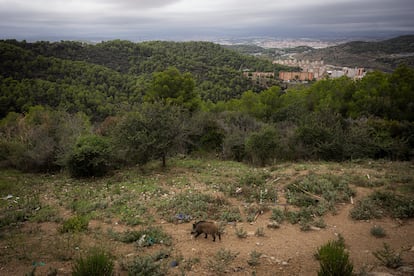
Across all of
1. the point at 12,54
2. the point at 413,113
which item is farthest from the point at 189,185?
the point at 12,54

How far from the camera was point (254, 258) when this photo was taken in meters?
4.91

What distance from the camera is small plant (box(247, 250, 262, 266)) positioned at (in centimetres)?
478

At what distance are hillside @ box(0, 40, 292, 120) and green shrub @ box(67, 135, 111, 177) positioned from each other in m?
4.33

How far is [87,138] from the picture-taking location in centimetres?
1221

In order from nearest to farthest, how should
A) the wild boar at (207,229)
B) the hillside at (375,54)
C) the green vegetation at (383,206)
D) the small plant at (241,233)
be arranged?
1. the wild boar at (207,229)
2. the small plant at (241,233)
3. the green vegetation at (383,206)
4. the hillside at (375,54)

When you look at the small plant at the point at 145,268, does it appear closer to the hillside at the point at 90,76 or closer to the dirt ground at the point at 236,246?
the dirt ground at the point at 236,246

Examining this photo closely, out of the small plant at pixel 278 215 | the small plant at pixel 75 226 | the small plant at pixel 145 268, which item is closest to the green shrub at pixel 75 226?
the small plant at pixel 75 226

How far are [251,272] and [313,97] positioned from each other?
24683mm

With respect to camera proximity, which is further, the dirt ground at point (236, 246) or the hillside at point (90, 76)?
the hillside at point (90, 76)

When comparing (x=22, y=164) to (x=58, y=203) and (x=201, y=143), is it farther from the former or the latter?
(x=201, y=143)

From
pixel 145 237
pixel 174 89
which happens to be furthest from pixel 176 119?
pixel 174 89

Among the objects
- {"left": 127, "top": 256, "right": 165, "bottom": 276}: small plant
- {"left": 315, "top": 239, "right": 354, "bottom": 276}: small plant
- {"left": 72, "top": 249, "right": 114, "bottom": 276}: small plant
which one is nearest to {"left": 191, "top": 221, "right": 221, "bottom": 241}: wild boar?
{"left": 127, "top": 256, "right": 165, "bottom": 276}: small plant

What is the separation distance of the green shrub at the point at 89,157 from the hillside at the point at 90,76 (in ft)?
14.2

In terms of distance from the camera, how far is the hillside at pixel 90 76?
2969 cm
